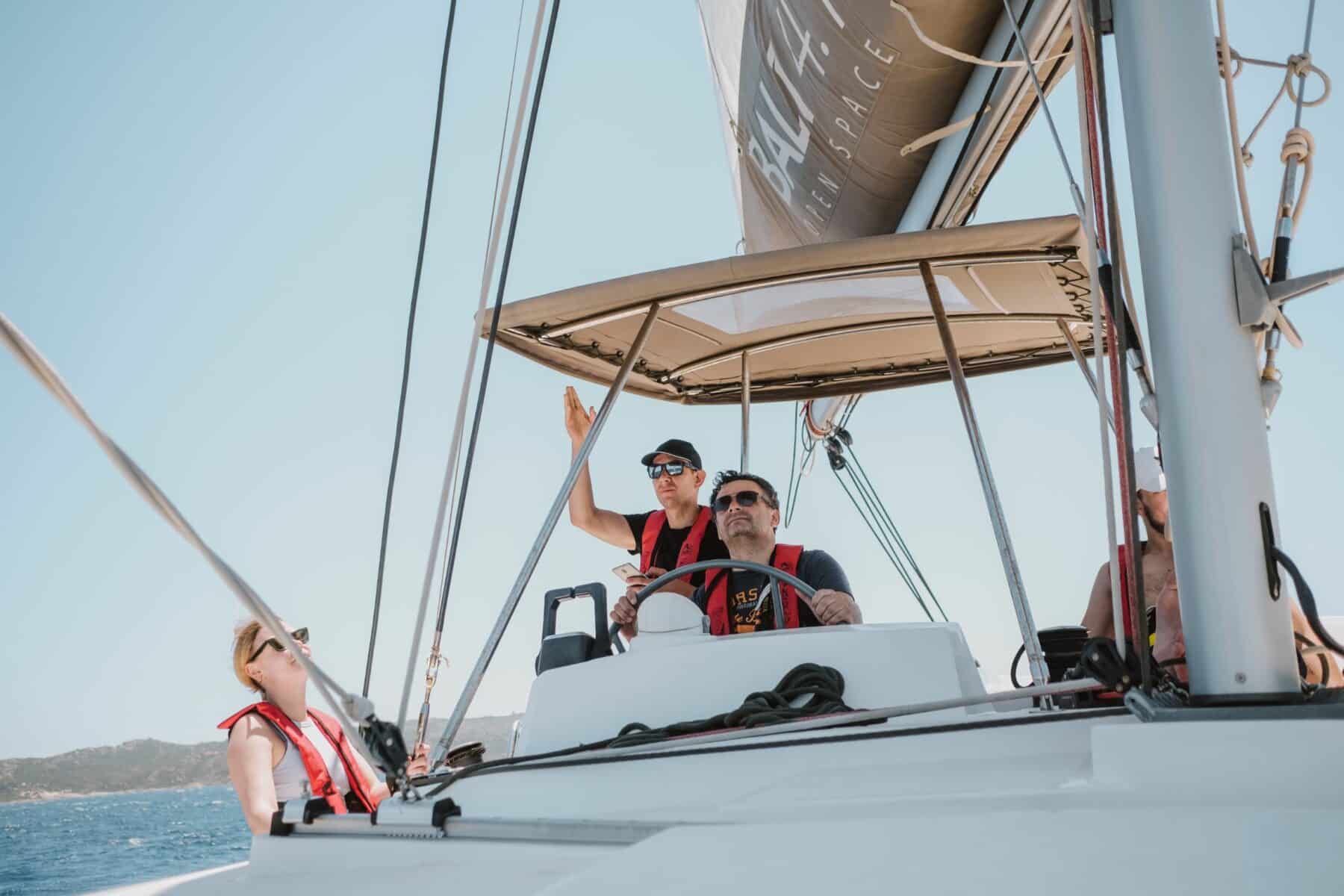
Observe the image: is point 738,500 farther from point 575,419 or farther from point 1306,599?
point 1306,599

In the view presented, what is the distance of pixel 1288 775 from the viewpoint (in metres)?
0.93

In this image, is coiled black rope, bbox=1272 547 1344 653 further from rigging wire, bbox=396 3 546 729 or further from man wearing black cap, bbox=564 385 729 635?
man wearing black cap, bbox=564 385 729 635

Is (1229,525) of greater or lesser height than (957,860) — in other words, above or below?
above

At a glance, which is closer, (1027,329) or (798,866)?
(798,866)

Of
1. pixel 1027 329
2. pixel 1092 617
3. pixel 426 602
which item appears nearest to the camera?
pixel 426 602

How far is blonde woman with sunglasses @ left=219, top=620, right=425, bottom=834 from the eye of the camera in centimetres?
286

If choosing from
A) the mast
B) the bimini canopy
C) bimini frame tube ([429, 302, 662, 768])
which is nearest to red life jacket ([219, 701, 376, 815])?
bimini frame tube ([429, 302, 662, 768])

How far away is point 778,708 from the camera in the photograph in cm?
194

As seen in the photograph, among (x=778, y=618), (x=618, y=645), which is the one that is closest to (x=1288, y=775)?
(x=778, y=618)

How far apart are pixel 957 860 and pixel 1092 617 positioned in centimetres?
289

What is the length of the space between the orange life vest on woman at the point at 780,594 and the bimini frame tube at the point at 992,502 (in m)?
0.60

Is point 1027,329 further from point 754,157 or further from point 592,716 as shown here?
point 592,716

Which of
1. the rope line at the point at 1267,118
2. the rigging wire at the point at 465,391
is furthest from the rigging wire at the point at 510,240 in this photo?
the rope line at the point at 1267,118

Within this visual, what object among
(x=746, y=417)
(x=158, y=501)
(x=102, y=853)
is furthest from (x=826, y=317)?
(x=102, y=853)
